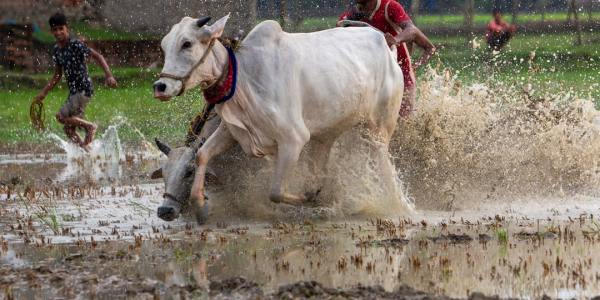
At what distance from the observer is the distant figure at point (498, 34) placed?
79.9ft

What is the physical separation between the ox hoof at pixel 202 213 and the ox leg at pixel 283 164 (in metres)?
0.46

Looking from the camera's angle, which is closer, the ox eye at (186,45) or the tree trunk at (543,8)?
the ox eye at (186,45)

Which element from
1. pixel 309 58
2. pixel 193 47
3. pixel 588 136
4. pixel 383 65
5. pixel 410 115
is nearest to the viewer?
pixel 193 47

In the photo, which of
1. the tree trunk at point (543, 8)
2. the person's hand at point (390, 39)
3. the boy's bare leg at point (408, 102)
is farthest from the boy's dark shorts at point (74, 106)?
the tree trunk at point (543, 8)

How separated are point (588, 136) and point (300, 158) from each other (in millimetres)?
2869

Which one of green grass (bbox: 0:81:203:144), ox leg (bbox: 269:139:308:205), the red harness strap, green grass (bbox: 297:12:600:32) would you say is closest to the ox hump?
the red harness strap

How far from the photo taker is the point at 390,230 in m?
8.13

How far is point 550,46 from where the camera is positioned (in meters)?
25.0

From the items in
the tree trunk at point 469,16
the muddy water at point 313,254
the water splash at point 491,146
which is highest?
the tree trunk at point 469,16

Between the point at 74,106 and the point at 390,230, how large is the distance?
621 centimetres

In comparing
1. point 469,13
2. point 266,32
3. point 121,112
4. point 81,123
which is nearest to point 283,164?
point 266,32

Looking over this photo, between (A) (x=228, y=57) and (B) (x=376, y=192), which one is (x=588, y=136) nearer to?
(B) (x=376, y=192)

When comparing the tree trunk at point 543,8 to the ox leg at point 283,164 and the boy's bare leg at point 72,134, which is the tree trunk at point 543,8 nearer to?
the boy's bare leg at point 72,134

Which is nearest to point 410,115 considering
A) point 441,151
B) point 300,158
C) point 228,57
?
point 441,151
